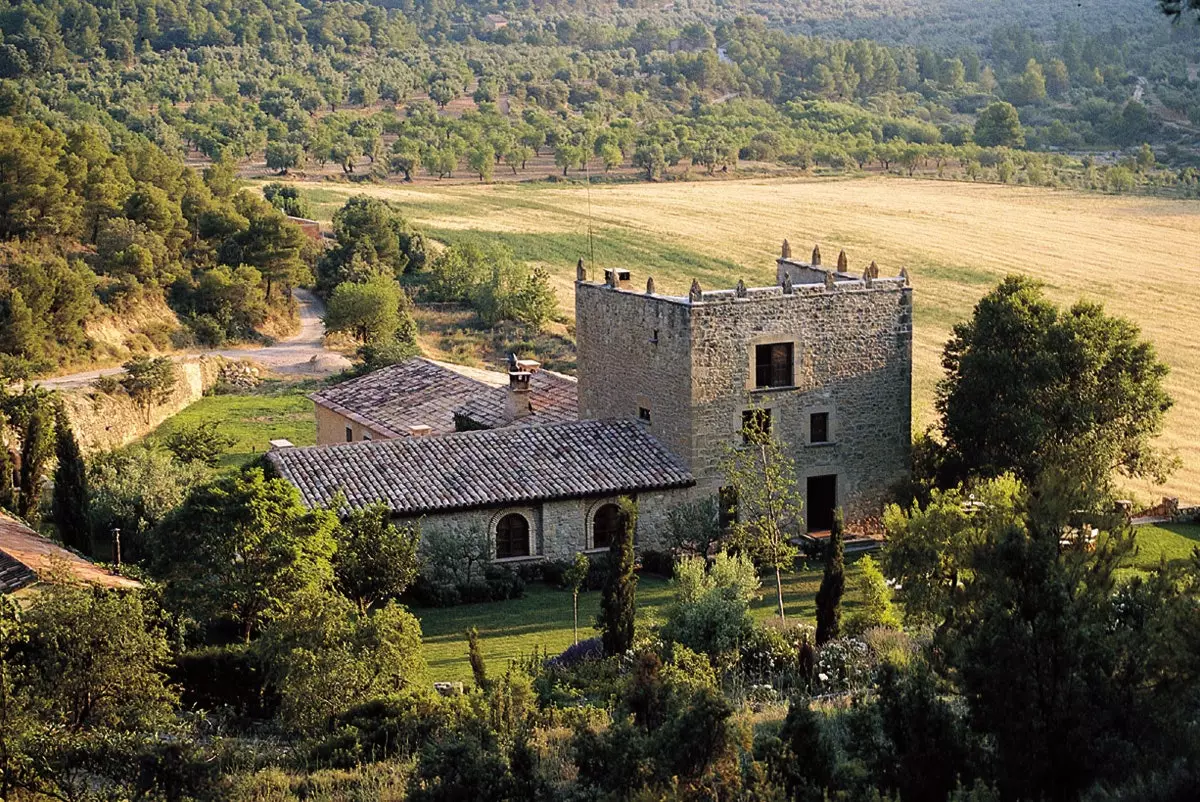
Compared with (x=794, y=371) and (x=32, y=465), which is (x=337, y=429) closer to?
(x=32, y=465)

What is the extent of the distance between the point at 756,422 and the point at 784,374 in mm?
1228

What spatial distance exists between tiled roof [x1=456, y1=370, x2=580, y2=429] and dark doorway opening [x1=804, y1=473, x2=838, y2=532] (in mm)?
5337

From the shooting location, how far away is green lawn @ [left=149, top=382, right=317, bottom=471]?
40469 millimetres

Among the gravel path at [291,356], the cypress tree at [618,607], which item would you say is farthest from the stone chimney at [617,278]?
the gravel path at [291,356]

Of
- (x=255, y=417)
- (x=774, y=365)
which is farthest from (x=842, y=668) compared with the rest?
(x=255, y=417)

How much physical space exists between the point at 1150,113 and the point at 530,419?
11355cm

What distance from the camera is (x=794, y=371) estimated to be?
3047 cm

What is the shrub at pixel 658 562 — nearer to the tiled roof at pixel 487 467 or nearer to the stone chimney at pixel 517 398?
the tiled roof at pixel 487 467

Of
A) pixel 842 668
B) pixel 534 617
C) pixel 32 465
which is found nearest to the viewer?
pixel 842 668

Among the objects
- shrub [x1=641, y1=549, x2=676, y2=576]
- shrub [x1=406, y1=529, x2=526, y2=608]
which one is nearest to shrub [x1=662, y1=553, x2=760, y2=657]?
shrub [x1=406, y1=529, x2=526, y2=608]

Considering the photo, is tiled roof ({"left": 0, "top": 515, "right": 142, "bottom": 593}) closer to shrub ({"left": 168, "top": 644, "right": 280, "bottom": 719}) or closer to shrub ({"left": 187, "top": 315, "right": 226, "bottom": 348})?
shrub ({"left": 168, "top": 644, "right": 280, "bottom": 719})

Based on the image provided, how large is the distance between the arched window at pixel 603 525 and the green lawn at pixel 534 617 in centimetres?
103

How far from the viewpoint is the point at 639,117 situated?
438ft

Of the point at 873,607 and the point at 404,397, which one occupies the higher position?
the point at 404,397
